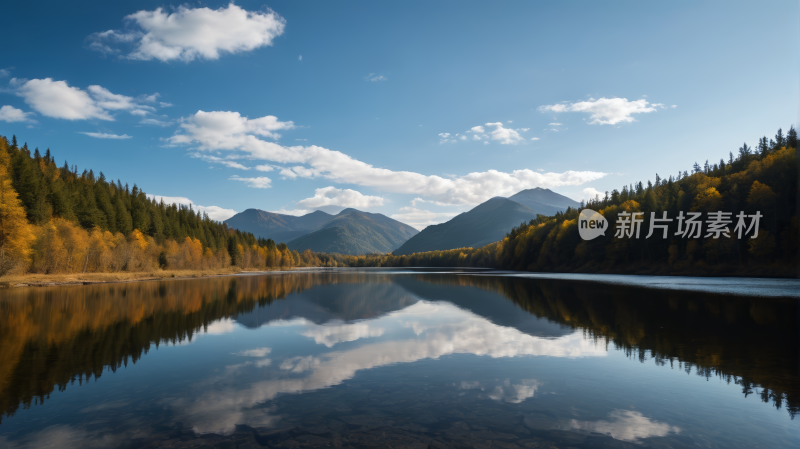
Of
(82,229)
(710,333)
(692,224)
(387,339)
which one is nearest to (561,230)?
(692,224)

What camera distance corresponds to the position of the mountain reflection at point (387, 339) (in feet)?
36.8

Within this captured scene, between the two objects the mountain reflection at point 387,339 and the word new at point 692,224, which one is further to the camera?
the word new at point 692,224

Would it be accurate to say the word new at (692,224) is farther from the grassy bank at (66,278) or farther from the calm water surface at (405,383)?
the grassy bank at (66,278)

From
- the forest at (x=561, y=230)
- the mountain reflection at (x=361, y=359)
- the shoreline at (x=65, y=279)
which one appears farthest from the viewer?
the forest at (x=561, y=230)

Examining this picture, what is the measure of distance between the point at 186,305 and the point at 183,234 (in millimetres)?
120364

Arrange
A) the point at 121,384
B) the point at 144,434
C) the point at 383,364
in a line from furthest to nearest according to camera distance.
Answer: the point at 383,364, the point at 121,384, the point at 144,434

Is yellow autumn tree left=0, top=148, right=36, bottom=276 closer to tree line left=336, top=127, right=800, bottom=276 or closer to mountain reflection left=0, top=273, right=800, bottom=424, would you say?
mountain reflection left=0, top=273, right=800, bottom=424

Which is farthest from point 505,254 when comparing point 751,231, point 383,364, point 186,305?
point 383,364

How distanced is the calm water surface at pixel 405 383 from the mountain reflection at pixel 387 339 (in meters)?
0.11

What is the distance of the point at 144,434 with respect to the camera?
8117 mm

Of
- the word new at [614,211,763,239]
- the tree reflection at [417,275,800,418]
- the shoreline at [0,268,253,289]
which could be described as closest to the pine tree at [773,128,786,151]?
the word new at [614,211,763,239]

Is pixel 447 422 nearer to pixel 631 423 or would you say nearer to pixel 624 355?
pixel 631 423

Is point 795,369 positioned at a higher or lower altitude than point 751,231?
lower

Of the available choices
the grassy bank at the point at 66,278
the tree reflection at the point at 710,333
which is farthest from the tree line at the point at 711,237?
the grassy bank at the point at 66,278
